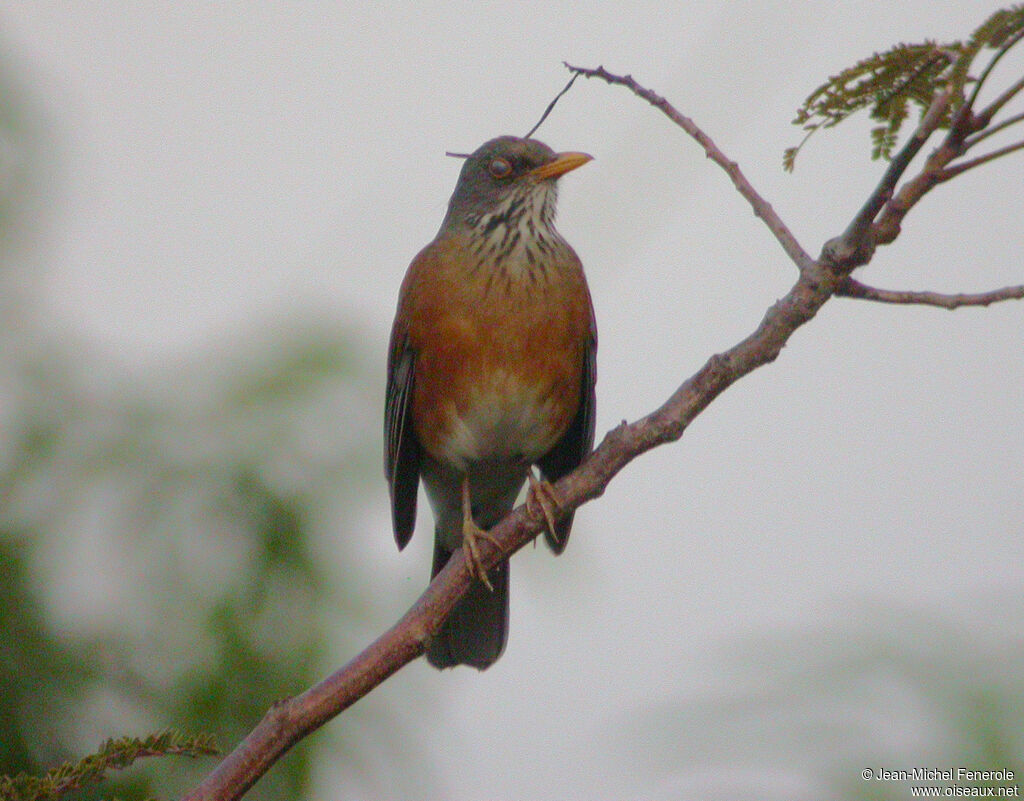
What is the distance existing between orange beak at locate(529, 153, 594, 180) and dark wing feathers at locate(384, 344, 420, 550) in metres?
1.01

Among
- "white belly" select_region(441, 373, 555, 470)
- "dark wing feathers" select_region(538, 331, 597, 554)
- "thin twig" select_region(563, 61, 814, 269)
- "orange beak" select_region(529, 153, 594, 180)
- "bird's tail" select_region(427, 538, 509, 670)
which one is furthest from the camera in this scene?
"orange beak" select_region(529, 153, 594, 180)

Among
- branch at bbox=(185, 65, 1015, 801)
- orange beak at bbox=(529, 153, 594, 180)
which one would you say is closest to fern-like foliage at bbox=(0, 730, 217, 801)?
branch at bbox=(185, 65, 1015, 801)

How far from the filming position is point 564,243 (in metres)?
5.17

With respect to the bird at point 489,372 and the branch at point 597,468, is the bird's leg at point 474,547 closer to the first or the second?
the branch at point 597,468

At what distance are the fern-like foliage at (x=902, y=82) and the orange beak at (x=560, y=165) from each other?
7.02ft

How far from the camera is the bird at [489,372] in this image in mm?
4750

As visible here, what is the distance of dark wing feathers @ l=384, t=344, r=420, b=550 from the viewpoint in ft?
16.1

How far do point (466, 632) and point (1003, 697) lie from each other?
2.77 metres

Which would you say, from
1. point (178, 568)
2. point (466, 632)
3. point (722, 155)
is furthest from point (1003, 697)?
point (178, 568)

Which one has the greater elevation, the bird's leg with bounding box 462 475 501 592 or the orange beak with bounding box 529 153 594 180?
the orange beak with bounding box 529 153 594 180

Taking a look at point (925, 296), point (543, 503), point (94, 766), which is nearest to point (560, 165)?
point (543, 503)

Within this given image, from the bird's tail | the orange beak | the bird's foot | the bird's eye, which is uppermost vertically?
the bird's eye

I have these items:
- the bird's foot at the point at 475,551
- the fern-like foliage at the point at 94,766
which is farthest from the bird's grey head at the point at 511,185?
the fern-like foliage at the point at 94,766

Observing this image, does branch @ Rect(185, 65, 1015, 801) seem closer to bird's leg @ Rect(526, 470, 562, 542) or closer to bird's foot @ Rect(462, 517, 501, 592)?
bird's foot @ Rect(462, 517, 501, 592)
